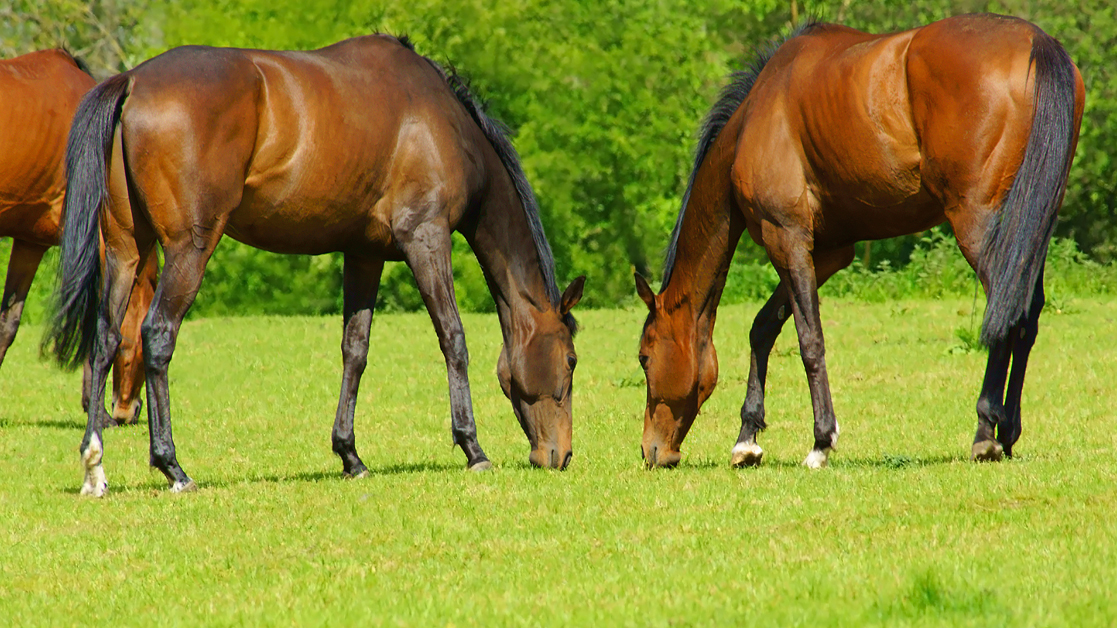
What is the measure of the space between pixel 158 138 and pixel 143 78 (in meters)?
0.40

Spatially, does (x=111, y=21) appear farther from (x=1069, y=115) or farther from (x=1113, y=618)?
(x=1113, y=618)

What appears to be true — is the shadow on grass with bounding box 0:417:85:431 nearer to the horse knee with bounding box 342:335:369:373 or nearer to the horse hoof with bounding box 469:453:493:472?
the horse knee with bounding box 342:335:369:373

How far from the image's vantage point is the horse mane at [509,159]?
8.35 m

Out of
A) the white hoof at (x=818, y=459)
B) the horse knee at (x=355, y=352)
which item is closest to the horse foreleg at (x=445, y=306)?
the horse knee at (x=355, y=352)

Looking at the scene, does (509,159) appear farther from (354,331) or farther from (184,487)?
(184,487)

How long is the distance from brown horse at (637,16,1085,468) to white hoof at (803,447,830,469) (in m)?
0.01

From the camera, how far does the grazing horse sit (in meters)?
7.01

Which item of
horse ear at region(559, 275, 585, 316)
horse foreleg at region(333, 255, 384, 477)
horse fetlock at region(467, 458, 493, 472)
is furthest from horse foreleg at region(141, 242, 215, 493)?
horse ear at region(559, 275, 585, 316)

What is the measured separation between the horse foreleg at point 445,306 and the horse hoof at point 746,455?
1.56m

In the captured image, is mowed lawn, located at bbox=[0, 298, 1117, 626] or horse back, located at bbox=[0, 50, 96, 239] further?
horse back, located at bbox=[0, 50, 96, 239]

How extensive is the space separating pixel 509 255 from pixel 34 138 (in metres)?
4.59

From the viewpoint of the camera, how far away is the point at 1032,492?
5840 millimetres

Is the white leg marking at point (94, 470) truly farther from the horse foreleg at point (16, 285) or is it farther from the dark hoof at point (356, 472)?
the horse foreleg at point (16, 285)

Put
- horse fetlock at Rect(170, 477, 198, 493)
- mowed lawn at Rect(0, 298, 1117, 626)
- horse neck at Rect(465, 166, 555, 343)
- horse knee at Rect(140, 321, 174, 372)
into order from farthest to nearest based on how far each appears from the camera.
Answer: horse neck at Rect(465, 166, 555, 343) → horse fetlock at Rect(170, 477, 198, 493) → horse knee at Rect(140, 321, 174, 372) → mowed lawn at Rect(0, 298, 1117, 626)
